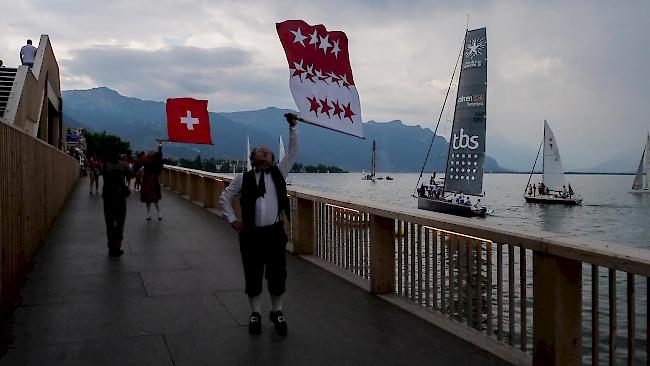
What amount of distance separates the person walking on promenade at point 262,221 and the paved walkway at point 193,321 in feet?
1.15

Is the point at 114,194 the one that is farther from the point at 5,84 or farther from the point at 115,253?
the point at 5,84

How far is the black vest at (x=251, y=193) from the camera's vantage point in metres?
5.09

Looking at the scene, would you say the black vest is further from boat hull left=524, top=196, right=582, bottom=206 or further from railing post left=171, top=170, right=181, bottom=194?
boat hull left=524, top=196, right=582, bottom=206

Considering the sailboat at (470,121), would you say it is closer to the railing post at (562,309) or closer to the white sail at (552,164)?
the white sail at (552,164)

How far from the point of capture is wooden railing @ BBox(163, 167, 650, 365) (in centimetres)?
369

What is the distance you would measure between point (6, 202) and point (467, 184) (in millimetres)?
42497

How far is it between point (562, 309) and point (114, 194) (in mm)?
7376

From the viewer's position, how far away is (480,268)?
4852 mm

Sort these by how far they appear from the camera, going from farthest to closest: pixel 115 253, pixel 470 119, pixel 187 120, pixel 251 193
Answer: pixel 470 119 → pixel 187 120 → pixel 115 253 → pixel 251 193

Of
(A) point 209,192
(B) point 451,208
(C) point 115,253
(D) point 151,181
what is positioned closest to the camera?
(C) point 115,253

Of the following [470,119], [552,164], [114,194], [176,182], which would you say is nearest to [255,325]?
[114,194]

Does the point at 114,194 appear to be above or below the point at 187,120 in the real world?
below

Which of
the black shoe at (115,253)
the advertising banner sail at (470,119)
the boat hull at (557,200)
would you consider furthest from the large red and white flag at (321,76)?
the boat hull at (557,200)

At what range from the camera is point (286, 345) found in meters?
4.83
